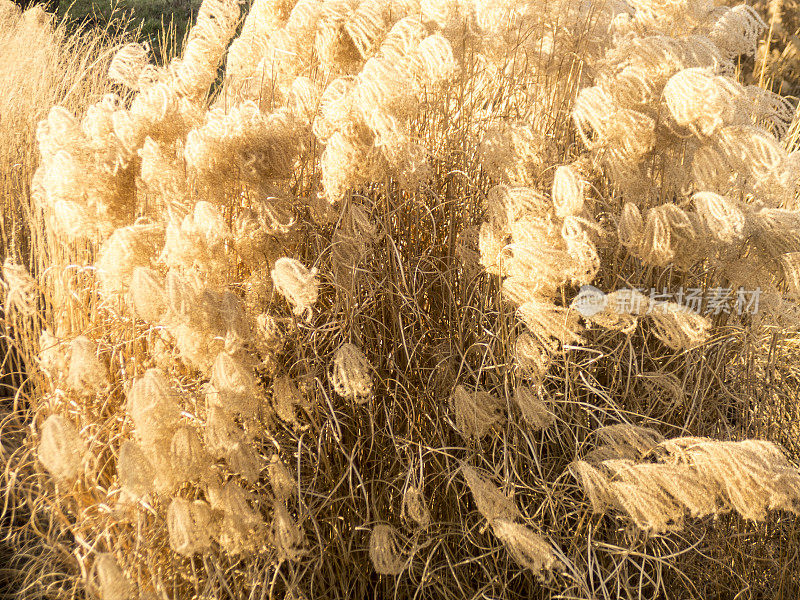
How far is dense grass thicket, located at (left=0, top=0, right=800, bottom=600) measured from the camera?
1332mm

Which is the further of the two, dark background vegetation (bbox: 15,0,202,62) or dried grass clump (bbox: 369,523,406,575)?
dark background vegetation (bbox: 15,0,202,62)

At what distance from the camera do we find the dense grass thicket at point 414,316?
1.33 metres

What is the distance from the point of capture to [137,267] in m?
1.34

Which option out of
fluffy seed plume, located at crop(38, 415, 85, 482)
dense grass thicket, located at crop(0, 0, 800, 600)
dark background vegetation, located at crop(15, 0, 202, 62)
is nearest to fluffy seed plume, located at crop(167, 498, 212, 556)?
dense grass thicket, located at crop(0, 0, 800, 600)

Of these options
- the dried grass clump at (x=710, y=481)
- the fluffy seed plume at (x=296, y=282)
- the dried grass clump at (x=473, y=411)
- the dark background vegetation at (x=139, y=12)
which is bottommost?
the dark background vegetation at (x=139, y=12)

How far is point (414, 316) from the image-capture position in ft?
5.93

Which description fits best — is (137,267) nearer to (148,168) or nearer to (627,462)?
(148,168)

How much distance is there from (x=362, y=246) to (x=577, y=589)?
35.2 inches

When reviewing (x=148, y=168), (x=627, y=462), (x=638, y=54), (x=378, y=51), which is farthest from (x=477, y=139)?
(x=627, y=462)

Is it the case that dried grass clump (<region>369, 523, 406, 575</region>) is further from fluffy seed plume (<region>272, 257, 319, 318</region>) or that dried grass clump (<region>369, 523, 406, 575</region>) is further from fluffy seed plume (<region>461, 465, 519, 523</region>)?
fluffy seed plume (<region>272, 257, 319, 318</region>)

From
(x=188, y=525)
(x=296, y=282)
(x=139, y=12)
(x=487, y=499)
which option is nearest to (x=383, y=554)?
(x=487, y=499)

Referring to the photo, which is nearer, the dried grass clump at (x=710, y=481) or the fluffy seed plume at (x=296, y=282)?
the dried grass clump at (x=710, y=481)

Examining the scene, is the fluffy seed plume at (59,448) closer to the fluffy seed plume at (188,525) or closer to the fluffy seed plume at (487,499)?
the fluffy seed plume at (188,525)

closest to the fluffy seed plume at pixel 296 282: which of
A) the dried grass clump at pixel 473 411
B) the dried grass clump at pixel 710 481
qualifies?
the dried grass clump at pixel 473 411
